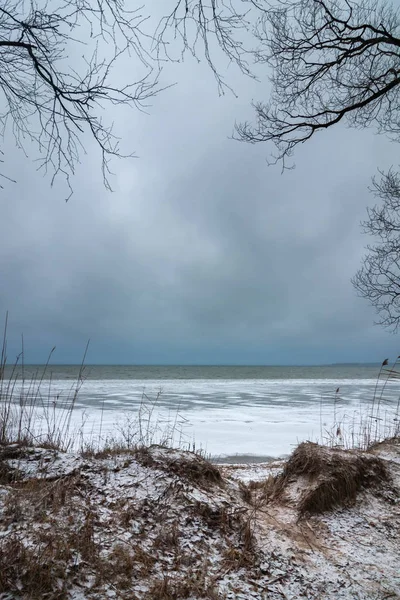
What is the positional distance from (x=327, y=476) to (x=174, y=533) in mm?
1704

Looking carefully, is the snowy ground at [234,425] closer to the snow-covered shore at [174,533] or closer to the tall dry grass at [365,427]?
the tall dry grass at [365,427]

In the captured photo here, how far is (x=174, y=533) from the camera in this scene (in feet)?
8.55

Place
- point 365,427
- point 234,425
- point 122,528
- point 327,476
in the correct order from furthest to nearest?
point 234,425, point 365,427, point 327,476, point 122,528

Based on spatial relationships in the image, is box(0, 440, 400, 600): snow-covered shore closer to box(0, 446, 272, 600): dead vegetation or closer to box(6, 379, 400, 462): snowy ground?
box(0, 446, 272, 600): dead vegetation

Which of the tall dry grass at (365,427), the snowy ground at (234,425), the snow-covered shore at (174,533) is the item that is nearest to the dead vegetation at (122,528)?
the snow-covered shore at (174,533)

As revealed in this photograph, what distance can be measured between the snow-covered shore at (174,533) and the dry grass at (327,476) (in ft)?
0.09

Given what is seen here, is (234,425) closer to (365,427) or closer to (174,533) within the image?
(365,427)

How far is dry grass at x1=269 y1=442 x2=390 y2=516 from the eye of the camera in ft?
11.5

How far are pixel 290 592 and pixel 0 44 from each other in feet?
12.5

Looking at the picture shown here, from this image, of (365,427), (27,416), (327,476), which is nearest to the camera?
(327,476)

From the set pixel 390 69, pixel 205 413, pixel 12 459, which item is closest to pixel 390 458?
pixel 12 459

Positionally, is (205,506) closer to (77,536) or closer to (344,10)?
(77,536)

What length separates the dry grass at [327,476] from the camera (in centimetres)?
352

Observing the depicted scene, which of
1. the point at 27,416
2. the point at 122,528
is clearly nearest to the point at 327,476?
the point at 122,528
